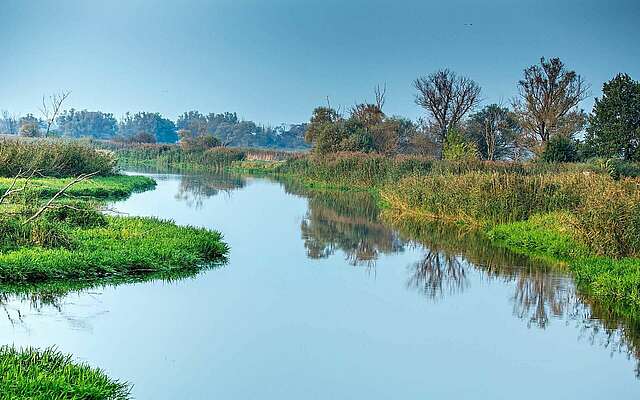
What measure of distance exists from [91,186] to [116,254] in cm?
1434

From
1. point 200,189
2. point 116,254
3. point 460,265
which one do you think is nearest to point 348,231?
point 460,265

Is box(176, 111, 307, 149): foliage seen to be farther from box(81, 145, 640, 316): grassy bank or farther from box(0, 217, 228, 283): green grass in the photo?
box(0, 217, 228, 283): green grass

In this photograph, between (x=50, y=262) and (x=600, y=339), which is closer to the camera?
(x=600, y=339)

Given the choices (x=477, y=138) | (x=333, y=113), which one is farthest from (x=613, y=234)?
(x=333, y=113)

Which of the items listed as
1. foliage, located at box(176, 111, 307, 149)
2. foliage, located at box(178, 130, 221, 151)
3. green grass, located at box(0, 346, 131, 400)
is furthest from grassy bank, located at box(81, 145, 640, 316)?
foliage, located at box(176, 111, 307, 149)

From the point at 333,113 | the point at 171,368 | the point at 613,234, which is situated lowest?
the point at 171,368

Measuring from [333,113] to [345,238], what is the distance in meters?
39.9

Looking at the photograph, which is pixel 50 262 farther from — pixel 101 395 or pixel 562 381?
pixel 562 381

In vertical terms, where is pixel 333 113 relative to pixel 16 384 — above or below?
above

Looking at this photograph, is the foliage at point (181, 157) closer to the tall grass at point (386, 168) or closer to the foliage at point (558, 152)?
the tall grass at point (386, 168)

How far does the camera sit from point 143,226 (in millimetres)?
15273

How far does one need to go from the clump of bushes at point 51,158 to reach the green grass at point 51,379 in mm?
17272

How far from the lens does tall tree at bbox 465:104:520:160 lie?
49225mm

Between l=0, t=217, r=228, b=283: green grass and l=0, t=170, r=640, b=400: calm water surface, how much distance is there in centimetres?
60
